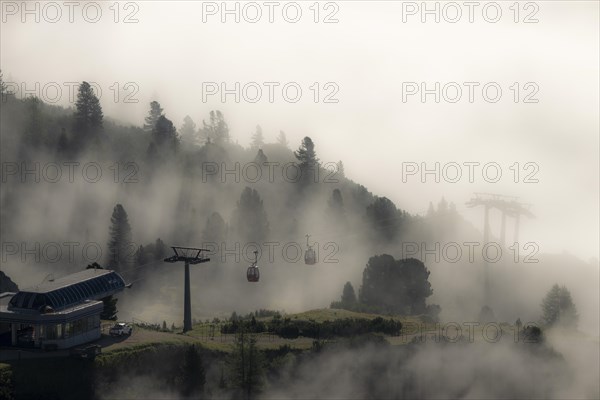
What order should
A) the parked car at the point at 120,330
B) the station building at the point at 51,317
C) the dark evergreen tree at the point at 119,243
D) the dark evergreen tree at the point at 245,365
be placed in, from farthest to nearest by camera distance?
1. the dark evergreen tree at the point at 119,243
2. the parked car at the point at 120,330
3. the dark evergreen tree at the point at 245,365
4. the station building at the point at 51,317

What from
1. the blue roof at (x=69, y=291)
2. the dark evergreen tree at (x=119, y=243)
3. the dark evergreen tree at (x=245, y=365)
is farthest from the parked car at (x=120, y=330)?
the dark evergreen tree at (x=119, y=243)

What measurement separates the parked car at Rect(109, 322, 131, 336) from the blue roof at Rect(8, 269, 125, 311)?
5141 mm

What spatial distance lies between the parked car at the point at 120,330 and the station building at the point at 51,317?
6.73ft

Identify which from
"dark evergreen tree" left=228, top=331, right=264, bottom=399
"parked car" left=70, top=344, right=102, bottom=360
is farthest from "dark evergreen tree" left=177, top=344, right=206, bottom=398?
"parked car" left=70, top=344, right=102, bottom=360

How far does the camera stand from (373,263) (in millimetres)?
194625

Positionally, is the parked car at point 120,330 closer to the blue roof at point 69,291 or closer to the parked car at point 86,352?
the blue roof at point 69,291

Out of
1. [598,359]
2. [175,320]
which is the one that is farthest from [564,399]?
[175,320]

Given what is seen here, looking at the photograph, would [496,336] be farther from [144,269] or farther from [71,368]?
[144,269]

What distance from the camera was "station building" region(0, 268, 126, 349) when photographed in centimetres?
10525

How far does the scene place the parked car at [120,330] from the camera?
11494 centimetres

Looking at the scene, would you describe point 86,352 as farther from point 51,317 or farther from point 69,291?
point 69,291

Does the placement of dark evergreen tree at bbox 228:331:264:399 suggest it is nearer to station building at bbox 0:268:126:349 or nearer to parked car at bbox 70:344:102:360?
parked car at bbox 70:344:102:360

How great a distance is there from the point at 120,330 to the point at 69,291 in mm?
8357

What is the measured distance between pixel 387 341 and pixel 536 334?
26671mm
